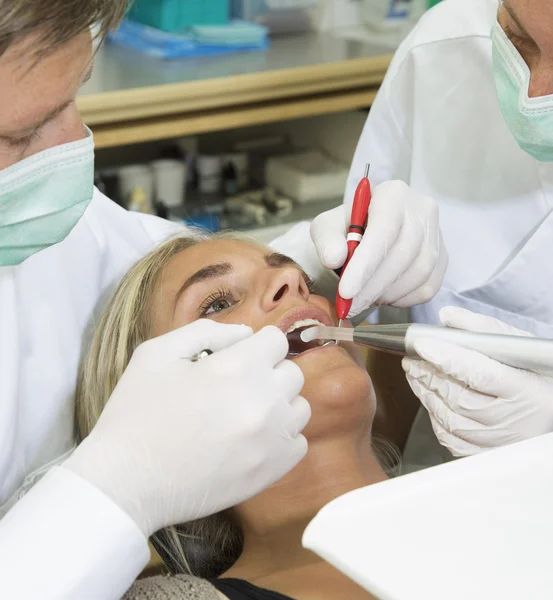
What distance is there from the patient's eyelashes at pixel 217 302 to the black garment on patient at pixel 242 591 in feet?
1.54

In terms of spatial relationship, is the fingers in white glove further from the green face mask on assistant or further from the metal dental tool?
the green face mask on assistant

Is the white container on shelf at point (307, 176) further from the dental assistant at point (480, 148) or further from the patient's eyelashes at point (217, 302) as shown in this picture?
the patient's eyelashes at point (217, 302)

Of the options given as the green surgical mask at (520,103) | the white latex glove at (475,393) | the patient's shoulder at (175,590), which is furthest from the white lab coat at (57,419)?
the green surgical mask at (520,103)

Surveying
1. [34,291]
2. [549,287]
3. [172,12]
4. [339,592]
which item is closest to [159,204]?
[172,12]

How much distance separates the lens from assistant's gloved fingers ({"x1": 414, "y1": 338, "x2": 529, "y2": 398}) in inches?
46.0

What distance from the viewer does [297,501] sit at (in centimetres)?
143

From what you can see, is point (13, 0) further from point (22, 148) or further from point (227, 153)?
point (227, 153)

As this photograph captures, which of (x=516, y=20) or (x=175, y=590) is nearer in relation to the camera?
(x=175, y=590)

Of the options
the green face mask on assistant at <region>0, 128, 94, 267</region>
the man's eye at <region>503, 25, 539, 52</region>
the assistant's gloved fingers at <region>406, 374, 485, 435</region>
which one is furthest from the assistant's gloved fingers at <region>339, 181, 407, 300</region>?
the green face mask on assistant at <region>0, 128, 94, 267</region>

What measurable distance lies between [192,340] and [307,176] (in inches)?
74.2

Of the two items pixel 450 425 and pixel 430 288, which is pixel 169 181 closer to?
pixel 430 288

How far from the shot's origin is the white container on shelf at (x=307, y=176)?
296 centimetres

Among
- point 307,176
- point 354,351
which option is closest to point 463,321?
point 354,351

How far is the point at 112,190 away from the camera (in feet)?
9.53
